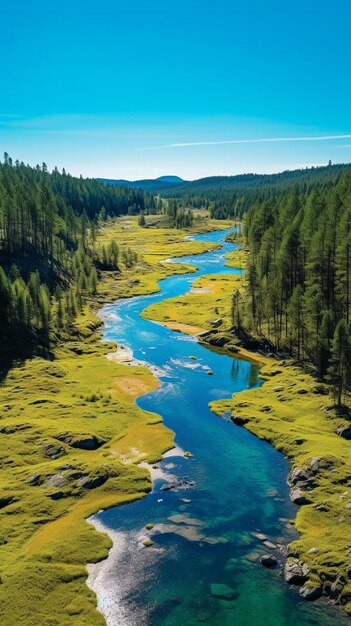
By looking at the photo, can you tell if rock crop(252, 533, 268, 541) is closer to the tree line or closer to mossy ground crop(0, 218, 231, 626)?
mossy ground crop(0, 218, 231, 626)

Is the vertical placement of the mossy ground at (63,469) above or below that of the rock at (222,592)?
above

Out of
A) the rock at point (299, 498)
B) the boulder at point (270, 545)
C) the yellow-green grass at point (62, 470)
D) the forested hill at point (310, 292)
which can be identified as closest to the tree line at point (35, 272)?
the yellow-green grass at point (62, 470)

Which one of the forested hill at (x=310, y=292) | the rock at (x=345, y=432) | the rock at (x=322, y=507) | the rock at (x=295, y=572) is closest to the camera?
the rock at (x=295, y=572)

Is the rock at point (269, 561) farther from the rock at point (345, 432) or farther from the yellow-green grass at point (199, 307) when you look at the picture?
the yellow-green grass at point (199, 307)

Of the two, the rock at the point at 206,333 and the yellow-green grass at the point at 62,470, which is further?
the rock at the point at 206,333

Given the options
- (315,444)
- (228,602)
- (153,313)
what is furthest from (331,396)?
(153,313)

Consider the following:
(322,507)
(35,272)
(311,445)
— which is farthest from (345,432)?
(35,272)

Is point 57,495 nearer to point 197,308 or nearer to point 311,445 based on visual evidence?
point 311,445
